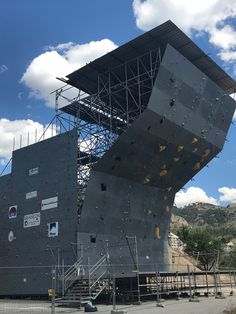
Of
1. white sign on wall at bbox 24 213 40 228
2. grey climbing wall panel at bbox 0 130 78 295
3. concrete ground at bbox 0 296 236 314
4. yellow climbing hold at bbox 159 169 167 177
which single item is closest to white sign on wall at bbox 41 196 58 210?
grey climbing wall panel at bbox 0 130 78 295

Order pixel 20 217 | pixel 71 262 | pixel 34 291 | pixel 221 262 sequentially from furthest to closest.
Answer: pixel 221 262 → pixel 20 217 → pixel 34 291 → pixel 71 262

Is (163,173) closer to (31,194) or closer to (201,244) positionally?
(31,194)

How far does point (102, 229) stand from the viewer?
98.6ft

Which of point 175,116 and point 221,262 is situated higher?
point 175,116

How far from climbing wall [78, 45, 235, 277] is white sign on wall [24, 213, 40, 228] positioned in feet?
15.2

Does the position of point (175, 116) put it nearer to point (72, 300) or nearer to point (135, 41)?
point (135, 41)

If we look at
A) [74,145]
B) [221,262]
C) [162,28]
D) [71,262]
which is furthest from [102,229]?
[221,262]

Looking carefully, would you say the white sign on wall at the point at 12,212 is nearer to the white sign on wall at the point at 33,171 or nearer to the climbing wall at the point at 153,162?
the white sign on wall at the point at 33,171

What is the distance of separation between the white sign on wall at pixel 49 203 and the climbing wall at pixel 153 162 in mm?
2852

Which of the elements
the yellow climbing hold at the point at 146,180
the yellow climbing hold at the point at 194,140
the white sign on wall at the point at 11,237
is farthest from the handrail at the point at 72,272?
the yellow climbing hold at the point at 194,140

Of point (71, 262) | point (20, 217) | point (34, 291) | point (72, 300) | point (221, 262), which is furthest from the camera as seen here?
point (221, 262)

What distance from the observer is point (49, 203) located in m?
31.1

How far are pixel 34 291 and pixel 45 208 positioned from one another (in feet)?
18.5

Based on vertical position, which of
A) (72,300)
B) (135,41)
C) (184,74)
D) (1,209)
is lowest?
(72,300)
